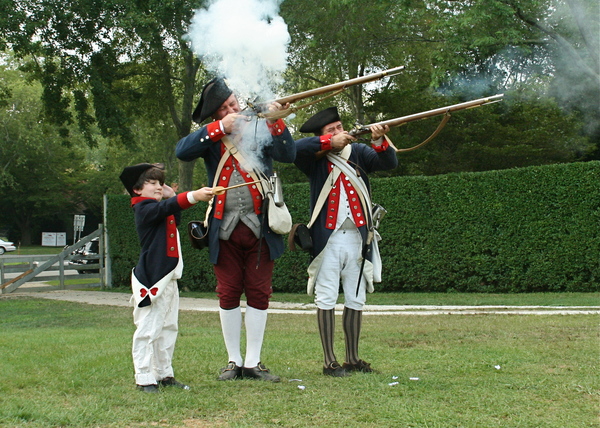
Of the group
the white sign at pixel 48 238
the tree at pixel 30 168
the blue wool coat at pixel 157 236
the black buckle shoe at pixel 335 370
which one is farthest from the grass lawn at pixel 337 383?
the tree at pixel 30 168

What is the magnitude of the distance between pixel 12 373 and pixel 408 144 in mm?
15315

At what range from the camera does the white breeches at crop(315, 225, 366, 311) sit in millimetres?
5469

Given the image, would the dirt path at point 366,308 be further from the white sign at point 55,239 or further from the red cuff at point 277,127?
the white sign at point 55,239

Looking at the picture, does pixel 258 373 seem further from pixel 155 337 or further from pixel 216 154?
pixel 216 154

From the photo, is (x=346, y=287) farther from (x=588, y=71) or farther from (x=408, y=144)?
(x=408, y=144)

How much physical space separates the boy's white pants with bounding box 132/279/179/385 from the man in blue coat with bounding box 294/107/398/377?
3.92ft

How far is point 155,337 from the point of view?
482 centimetres

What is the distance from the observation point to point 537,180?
13289 millimetres

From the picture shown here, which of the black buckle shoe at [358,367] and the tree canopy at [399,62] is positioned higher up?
the tree canopy at [399,62]

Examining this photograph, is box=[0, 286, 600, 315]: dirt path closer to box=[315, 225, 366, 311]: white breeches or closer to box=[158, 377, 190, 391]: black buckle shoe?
box=[315, 225, 366, 311]: white breeches

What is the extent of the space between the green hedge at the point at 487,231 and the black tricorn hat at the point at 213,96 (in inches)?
377

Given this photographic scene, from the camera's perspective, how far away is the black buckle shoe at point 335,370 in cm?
520

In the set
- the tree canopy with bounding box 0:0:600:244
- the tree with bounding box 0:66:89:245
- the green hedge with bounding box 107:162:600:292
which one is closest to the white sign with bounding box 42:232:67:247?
the tree with bounding box 0:66:89:245

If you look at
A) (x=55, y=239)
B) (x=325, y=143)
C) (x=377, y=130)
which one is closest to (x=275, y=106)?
(x=325, y=143)
